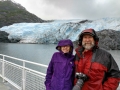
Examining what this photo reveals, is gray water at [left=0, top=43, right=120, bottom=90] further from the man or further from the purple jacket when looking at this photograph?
the man

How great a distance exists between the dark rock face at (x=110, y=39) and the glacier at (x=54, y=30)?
196 cm

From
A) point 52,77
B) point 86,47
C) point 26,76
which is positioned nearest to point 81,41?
point 86,47

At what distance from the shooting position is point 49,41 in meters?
54.4

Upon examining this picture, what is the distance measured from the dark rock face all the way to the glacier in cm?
196

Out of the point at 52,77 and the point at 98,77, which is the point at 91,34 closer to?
the point at 98,77

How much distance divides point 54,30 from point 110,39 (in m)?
14.4

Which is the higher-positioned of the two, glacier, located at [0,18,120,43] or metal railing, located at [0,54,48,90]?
glacier, located at [0,18,120,43]

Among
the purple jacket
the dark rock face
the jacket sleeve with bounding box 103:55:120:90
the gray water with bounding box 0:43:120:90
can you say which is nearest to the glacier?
the dark rock face

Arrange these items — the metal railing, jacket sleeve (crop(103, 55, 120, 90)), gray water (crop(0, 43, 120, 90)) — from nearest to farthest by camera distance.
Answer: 1. jacket sleeve (crop(103, 55, 120, 90))
2. the metal railing
3. gray water (crop(0, 43, 120, 90))

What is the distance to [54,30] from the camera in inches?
2003

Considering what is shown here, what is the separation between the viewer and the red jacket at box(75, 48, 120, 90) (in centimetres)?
190

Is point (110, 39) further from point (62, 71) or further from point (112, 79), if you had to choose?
point (112, 79)

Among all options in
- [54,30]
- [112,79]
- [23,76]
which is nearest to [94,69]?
[112,79]

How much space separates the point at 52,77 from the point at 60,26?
48889 millimetres
